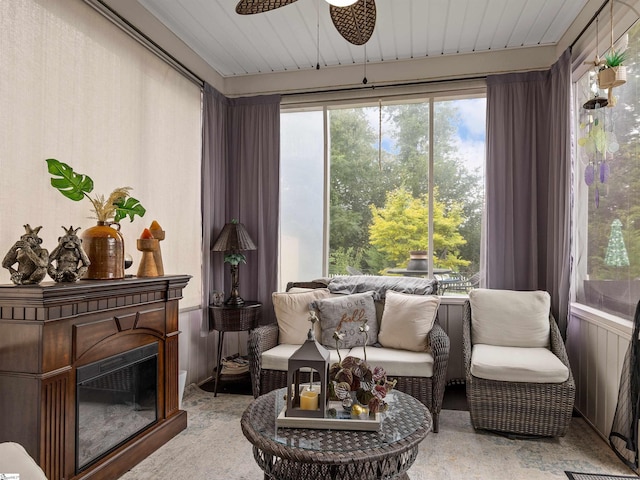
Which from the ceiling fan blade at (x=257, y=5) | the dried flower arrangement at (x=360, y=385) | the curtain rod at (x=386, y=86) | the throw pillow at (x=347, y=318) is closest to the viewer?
the dried flower arrangement at (x=360, y=385)

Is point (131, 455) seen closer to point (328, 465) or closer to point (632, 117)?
point (328, 465)

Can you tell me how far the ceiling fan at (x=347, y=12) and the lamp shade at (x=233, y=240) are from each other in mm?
2078

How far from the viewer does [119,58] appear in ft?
9.43

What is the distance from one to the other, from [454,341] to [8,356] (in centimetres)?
310

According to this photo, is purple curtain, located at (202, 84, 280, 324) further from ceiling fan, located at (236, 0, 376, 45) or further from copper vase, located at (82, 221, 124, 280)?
ceiling fan, located at (236, 0, 376, 45)

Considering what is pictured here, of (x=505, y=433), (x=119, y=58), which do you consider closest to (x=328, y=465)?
(x=505, y=433)

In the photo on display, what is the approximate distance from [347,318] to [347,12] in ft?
6.72

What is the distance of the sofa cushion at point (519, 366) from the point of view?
2641 mm

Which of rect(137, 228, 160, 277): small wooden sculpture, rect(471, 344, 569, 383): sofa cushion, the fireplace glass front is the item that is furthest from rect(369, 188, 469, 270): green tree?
the fireplace glass front

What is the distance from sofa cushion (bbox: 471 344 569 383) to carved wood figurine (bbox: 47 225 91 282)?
2.32 m

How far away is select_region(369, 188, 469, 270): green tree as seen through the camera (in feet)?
12.8

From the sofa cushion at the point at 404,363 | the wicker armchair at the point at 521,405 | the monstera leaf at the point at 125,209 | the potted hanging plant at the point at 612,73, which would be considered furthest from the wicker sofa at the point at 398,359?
the potted hanging plant at the point at 612,73

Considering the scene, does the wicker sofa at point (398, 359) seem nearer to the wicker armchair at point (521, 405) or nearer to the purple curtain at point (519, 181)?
the wicker armchair at point (521, 405)

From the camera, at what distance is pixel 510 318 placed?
10.6ft
